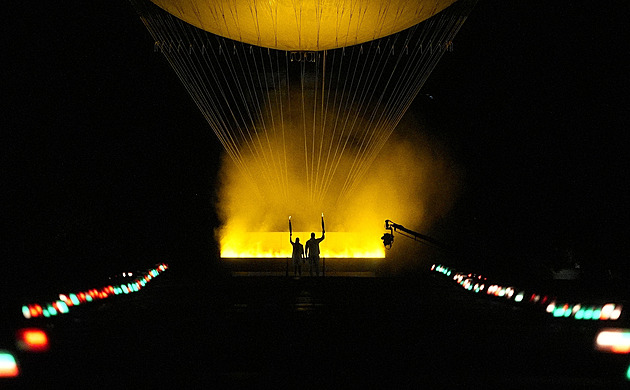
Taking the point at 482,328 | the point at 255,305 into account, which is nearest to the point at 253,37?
the point at 255,305

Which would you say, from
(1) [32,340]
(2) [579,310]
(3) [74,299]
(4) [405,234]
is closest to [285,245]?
(4) [405,234]

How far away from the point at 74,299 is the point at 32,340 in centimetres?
310

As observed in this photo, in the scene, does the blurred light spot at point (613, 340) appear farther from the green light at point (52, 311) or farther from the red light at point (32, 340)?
the green light at point (52, 311)

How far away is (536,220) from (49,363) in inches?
524

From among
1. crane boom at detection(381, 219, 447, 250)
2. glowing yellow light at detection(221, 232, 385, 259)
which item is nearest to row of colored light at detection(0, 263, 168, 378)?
glowing yellow light at detection(221, 232, 385, 259)

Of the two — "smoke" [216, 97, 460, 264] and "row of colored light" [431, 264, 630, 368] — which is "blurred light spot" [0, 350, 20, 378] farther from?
"smoke" [216, 97, 460, 264]

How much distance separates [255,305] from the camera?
26.8 ft

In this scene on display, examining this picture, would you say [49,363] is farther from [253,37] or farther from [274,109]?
[274,109]

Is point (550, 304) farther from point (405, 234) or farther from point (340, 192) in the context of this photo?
point (340, 192)

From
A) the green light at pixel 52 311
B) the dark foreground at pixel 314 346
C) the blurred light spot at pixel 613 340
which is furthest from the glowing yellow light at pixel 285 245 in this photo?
the blurred light spot at pixel 613 340

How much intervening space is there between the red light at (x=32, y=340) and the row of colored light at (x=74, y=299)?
1488 millimetres

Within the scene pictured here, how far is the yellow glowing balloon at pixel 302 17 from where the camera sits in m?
Answer: 9.42

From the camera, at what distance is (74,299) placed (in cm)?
729

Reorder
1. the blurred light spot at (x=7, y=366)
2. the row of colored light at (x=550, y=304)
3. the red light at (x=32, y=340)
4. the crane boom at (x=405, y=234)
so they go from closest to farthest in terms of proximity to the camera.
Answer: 1. the blurred light spot at (x=7, y=366)
2. the red light at (x=32, y=340)
3. the row of colored light at (x=550, y=304)
4. the crane boom at (x=405, y=234)
